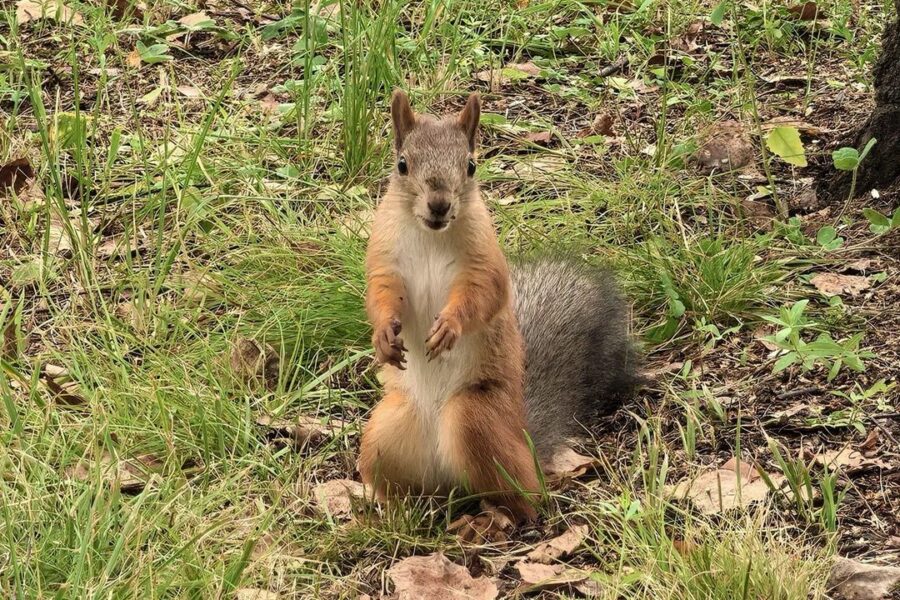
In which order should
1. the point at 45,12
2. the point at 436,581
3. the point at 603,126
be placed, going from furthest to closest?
1. the point at 45,12
2. the point at 603,126
3. the point at 436,581

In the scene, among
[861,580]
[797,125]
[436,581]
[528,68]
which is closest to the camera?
[861,580]

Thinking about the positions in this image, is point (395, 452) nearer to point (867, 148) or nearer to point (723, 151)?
point (867, 148)

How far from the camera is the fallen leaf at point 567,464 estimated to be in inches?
108

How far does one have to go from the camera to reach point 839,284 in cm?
326

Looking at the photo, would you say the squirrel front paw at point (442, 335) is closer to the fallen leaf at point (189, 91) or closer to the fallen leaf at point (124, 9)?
the fallen leaf at point (189, 91)

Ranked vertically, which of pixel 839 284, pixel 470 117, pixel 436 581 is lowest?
pixel 436 581

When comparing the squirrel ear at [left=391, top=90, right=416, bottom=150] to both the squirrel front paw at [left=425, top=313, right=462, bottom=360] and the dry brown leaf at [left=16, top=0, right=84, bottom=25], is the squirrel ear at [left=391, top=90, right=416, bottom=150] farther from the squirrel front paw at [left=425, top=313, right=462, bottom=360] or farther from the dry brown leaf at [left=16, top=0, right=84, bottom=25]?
the dry brown leaf at [left=16, top=0, right=84, bottom=25]

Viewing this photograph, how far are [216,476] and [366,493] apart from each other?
318 mm

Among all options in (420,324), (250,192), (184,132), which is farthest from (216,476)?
(184,132)

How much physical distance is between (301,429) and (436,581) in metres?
0.68

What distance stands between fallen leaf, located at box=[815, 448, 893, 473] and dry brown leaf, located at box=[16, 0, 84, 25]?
3336 mm

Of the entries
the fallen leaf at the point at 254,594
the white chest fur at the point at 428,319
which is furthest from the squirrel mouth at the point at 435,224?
the fallen leaf at the point at 254,594

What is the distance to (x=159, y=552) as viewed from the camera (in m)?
2.24

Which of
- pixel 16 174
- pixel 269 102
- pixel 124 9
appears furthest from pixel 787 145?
pixel 124 9
